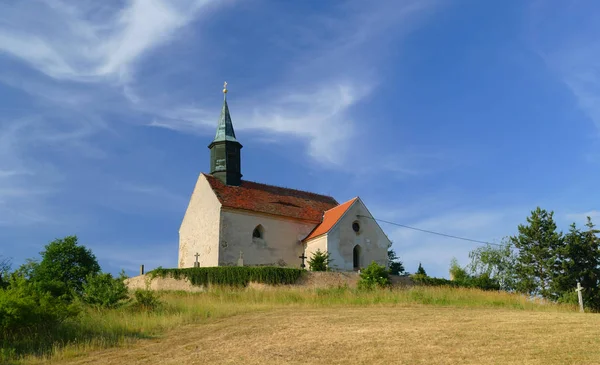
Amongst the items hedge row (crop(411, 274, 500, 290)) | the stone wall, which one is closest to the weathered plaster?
the stone wall

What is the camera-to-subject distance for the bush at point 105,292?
24297mm

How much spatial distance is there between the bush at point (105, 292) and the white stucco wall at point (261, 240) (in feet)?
44.7

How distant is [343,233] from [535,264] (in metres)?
14.3

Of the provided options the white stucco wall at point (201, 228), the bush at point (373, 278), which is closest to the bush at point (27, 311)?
the bush at point (373, 278)

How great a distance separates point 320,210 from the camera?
4459 centimetres

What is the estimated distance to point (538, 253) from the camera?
43.6 meters

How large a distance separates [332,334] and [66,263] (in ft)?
67.9

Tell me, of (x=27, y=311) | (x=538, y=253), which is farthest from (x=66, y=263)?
(x=538, y=253)

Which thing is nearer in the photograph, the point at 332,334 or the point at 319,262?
the point at 332,334

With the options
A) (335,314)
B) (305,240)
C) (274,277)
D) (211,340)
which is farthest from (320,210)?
(211,340)

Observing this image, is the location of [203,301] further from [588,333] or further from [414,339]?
[588,333]

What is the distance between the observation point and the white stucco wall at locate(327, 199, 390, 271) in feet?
130

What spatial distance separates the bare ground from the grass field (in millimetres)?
26

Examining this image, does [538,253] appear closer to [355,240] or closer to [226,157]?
[355,240]
